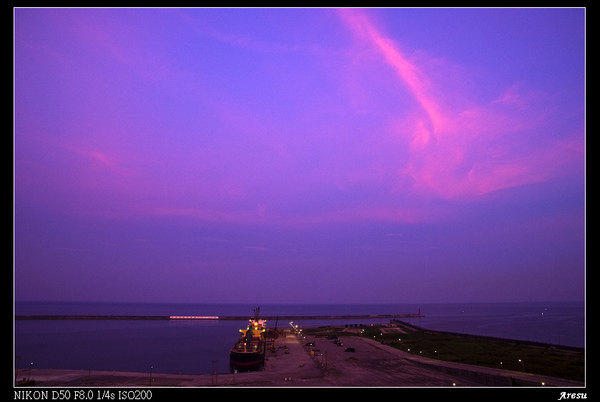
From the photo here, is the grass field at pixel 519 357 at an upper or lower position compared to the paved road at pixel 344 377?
lower

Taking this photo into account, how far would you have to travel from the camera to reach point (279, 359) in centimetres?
4412

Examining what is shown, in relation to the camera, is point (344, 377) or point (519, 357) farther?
point (519, 357)

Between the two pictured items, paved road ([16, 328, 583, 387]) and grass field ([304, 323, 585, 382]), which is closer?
paved road ([16, 328, 583, 387])

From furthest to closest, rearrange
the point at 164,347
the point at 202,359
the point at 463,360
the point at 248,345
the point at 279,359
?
1. the point at 164,347
2. the point at 202,359
3. the point at 248,345
4. the point at 279,359
5. the point at 463,360

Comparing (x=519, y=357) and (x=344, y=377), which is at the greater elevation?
(x=344, y=377)

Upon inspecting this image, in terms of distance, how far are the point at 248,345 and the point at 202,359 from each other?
9.72 m

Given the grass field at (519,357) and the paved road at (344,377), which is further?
the grass field at (519,357)

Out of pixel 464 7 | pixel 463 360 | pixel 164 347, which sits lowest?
pixel 164 347

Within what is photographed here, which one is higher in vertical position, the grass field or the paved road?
the paved road
